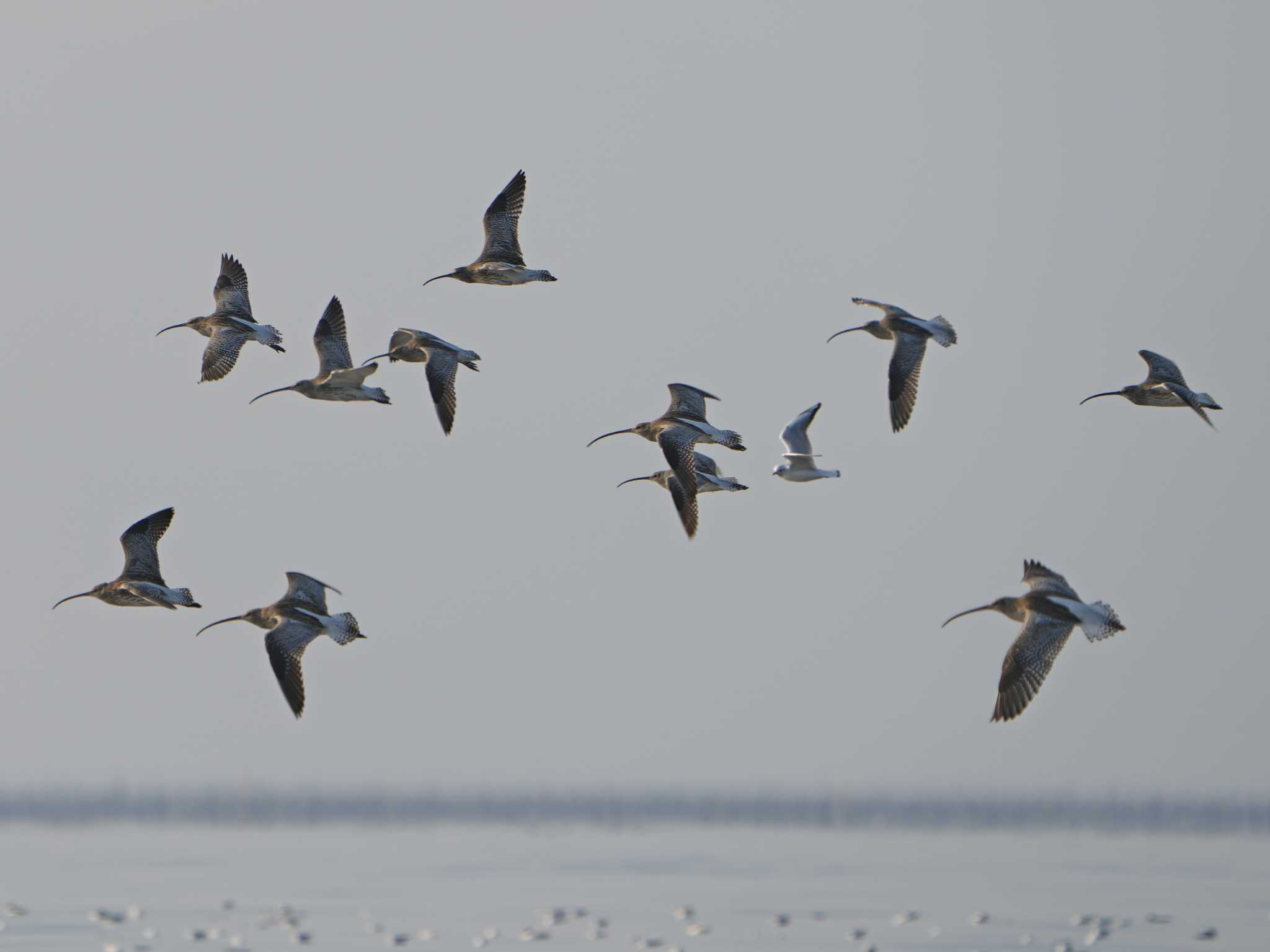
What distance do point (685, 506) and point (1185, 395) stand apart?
20.7 ft

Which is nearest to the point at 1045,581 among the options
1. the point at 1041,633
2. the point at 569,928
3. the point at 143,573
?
the point at 1041,633

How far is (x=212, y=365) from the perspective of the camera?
3166 cm

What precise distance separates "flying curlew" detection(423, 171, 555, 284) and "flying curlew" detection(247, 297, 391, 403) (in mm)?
1788

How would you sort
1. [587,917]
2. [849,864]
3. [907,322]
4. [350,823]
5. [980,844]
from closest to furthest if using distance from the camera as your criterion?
[907,322] < [587,917] < [849,864] < [980,844] < [350,823]

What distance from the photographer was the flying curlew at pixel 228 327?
31.6m

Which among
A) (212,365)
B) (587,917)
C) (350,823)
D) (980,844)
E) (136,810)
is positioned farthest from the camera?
(136,810)

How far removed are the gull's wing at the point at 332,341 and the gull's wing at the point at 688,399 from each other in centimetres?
457

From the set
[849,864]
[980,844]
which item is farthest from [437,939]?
[980,844]

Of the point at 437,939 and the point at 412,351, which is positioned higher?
the point at 412,351

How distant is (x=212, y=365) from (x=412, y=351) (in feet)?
11.4

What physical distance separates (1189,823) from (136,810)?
226ft

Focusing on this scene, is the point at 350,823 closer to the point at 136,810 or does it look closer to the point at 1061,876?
the point at 136,810

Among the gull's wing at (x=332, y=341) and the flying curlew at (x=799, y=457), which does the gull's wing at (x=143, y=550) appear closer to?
the gull's wing at (x=332, y=341)

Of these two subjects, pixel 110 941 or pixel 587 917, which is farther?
pixel 587 917
